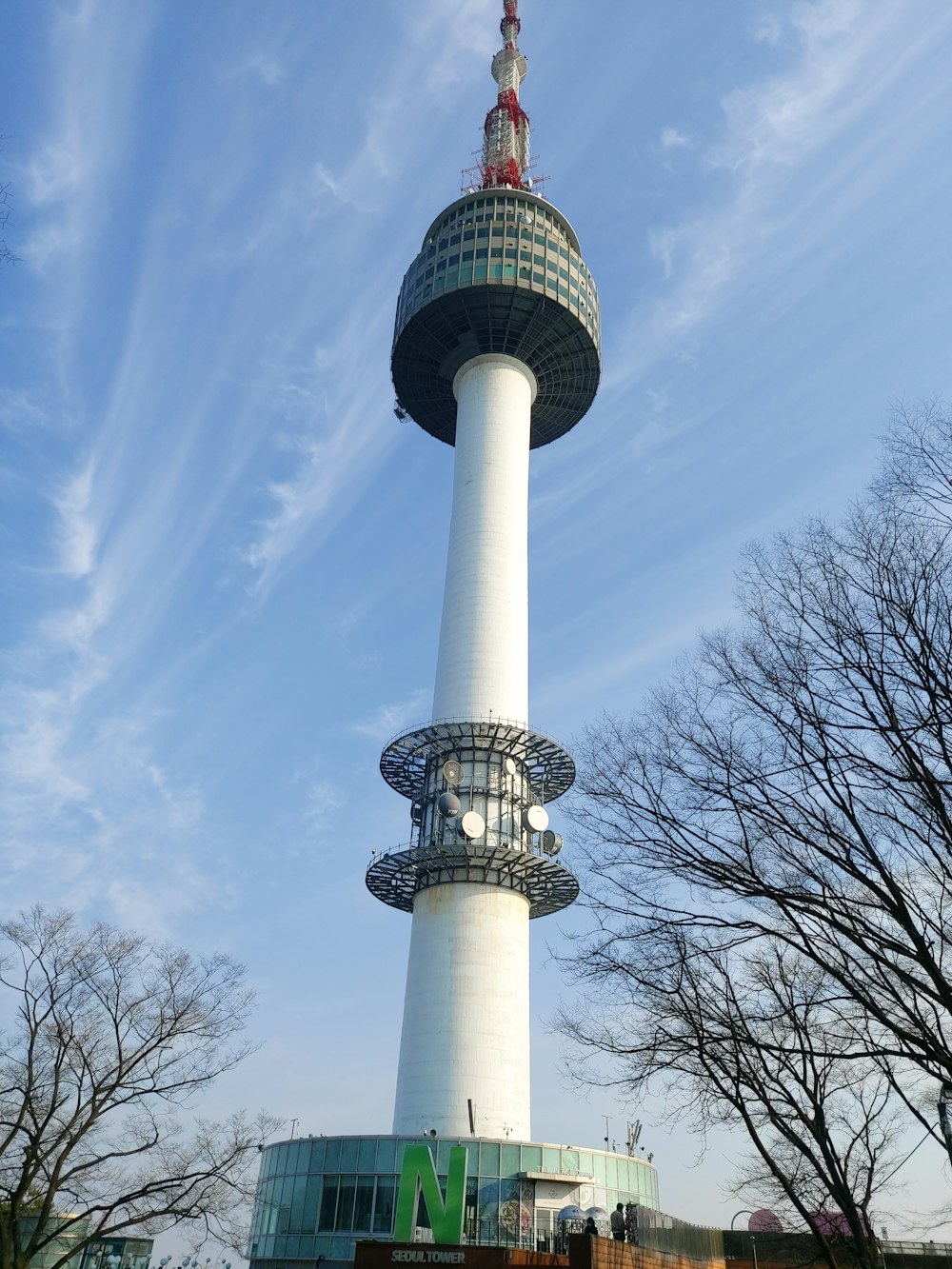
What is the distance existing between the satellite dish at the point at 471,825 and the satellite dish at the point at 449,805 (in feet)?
2.47

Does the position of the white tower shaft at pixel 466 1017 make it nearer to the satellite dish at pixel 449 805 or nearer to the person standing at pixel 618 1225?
the satellite dish at pixel 449 805

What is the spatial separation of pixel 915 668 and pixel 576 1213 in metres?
36.8

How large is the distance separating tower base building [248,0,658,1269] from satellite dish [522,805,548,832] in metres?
0.12

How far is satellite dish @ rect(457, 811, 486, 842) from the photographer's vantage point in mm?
53906

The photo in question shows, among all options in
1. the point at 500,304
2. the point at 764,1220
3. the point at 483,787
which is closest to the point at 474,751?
the point at 483,787

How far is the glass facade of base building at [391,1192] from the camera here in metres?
42.2

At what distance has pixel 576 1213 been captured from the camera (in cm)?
4231

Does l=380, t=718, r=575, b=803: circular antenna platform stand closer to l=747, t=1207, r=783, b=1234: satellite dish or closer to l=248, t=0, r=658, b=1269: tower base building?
l=248, t=0, r=658, b=1269: tower base building

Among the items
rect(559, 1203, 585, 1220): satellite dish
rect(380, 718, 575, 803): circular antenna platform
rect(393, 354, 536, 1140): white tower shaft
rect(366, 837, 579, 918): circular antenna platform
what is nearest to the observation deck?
rect(393, 354, 536, 1140): white tower shaft

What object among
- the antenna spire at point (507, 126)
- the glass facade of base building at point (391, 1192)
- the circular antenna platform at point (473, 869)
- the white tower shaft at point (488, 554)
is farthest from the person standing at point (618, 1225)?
the antenna spire at point (507, 126)

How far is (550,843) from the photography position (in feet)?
188

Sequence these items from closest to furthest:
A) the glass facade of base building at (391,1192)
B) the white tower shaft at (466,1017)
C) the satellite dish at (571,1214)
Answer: the satellite dish at (571,1214)
the glass facade of base building at (391,1192)
the white tower shaft at (466,1017)

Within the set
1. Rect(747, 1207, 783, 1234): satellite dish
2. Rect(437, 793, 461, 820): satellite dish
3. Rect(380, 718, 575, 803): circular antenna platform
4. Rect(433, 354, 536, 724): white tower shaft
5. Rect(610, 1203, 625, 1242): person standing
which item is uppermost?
Rect(433, 354, 536, 724): white tower shaft

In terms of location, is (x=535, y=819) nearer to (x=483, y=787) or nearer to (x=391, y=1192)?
(x=483, y=787)
